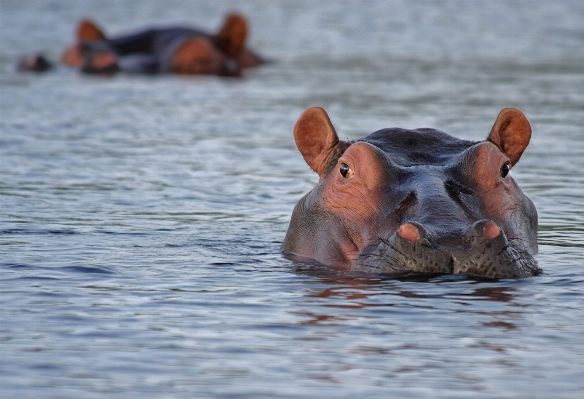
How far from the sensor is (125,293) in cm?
748

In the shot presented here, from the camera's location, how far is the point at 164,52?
23344mm

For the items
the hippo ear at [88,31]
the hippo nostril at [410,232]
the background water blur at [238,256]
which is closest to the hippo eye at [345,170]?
the background water blur at [238,256]

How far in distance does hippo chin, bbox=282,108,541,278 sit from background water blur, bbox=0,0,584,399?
175mm

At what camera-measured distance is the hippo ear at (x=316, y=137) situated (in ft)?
29.2

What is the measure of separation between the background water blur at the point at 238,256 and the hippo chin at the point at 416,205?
175 mm

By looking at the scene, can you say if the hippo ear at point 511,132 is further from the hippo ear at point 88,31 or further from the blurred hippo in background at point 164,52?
the hippo ear at point 88,31

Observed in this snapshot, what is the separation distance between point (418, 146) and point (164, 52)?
15.2 m

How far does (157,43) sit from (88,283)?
16.3m

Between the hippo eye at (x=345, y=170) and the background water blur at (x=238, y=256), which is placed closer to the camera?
the background water blur at (x=238, y=256)

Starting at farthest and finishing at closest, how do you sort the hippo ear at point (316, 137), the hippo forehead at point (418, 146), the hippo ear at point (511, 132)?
1. the hippo ear at point (316, 137)
2. the hippo ear at point (511, 132)
3. the hippo forehead at point (418, 146)

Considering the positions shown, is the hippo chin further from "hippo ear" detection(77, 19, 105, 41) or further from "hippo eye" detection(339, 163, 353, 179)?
"hippo ear" detection(77, 19, 105, 41)

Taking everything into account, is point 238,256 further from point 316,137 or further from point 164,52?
point 164,52

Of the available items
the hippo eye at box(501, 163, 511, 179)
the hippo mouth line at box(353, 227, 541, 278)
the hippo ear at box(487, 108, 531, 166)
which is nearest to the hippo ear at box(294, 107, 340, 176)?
the hippo ear at box(487, 108, 531, 166)

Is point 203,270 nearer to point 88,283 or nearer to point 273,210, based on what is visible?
point 88,283
